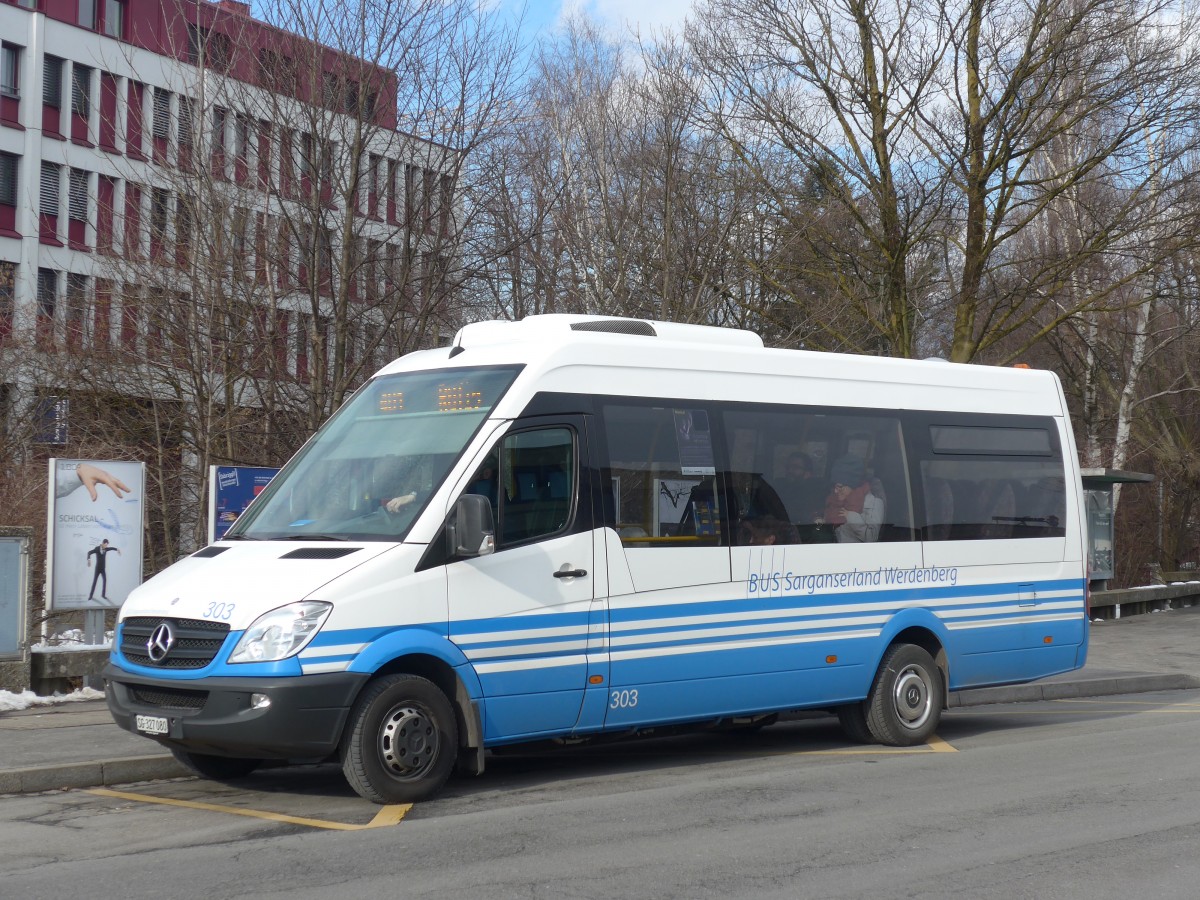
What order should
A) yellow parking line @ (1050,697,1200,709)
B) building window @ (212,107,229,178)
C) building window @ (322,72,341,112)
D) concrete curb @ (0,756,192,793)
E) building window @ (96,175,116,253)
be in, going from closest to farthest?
concrete curb @ (0,756,192,793) < yellow parking line @ (1050,697,1200,709) < building window @ (322,72,341,112) < building window @ (212,107,229,178) < building window @ (96,175,116,253)

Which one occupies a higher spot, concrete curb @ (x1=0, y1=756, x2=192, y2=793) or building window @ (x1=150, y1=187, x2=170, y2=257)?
building window @ (x1=150, y1=187, x2=170, y2=257)

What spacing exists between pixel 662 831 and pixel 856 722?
4083 mm

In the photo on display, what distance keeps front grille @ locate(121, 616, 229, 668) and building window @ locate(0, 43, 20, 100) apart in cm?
3949

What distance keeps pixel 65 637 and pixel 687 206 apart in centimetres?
1148

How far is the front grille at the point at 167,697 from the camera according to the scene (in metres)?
8.01

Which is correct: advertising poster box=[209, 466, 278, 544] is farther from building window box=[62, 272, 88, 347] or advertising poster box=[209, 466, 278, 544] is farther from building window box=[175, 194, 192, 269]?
building window box=[62, 272, 88, 347]

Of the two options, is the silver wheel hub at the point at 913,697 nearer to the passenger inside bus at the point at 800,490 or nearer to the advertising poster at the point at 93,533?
the passenger inside bus at the point at 800,490

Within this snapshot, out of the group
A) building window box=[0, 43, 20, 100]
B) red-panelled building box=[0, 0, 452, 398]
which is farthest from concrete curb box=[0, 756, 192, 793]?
building window box=[0, 43, 20, 100]

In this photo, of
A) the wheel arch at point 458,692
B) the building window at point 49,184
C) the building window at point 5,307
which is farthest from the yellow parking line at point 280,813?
the building window at point 49,184

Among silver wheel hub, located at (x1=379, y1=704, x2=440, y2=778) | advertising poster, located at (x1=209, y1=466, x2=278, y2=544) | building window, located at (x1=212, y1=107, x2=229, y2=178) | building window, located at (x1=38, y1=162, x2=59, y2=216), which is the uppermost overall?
building window, located at (x1=38, y1=162, x2=59, y2=216)

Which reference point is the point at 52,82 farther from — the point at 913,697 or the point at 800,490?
the point at 913,697

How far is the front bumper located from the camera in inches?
306

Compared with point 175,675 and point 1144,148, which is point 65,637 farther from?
point 1144,148

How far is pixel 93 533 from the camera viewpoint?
12.9m
